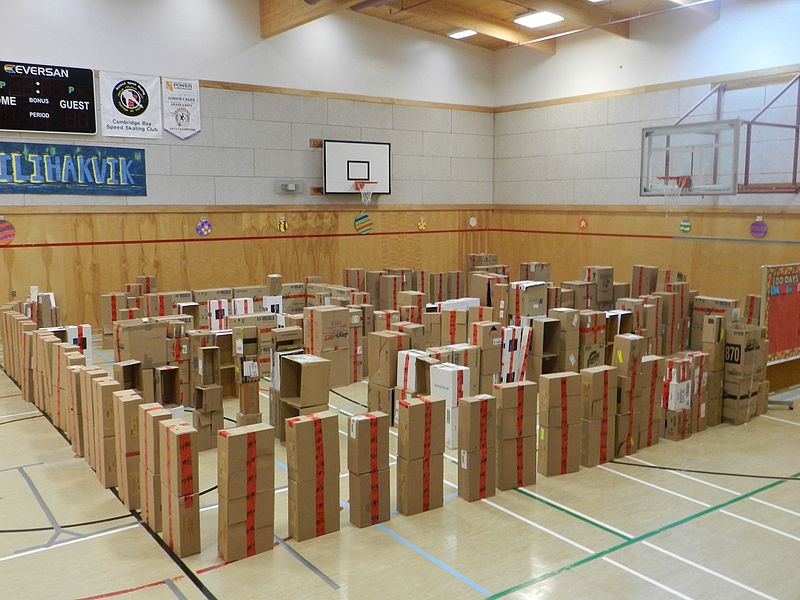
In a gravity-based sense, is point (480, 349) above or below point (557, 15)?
below

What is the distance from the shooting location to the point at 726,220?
1143cm

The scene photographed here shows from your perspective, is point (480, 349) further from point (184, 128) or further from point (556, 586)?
point (184, 128)

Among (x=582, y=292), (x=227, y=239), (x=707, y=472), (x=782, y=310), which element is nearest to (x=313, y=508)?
(x=707, y=472)

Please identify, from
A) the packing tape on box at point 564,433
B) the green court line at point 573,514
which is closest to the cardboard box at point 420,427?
the green court line at point 573,514

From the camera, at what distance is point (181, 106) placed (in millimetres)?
11258

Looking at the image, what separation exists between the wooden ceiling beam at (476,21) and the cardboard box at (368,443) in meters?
9.33

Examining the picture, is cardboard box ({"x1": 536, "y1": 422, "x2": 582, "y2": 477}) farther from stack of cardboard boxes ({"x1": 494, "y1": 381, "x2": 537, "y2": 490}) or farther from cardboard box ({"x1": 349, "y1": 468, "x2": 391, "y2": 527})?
cardboard box ({"x1": 349, "y1": 468, "x2": 391, "y2": 527})

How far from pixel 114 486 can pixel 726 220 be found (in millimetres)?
10101

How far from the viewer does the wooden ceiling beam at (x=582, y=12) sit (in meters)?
11.3

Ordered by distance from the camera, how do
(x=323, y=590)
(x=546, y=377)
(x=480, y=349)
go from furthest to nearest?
(x=480, y=349), (x=546, y=377), (x=323, y=590)

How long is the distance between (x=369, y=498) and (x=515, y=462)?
1.15m

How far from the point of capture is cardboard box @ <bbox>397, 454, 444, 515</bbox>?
4.50m

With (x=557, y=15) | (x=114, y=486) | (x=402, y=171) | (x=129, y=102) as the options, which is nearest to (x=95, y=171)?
(x=129, y=102)

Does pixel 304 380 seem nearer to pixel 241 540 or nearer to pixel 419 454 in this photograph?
pixel 419 454
